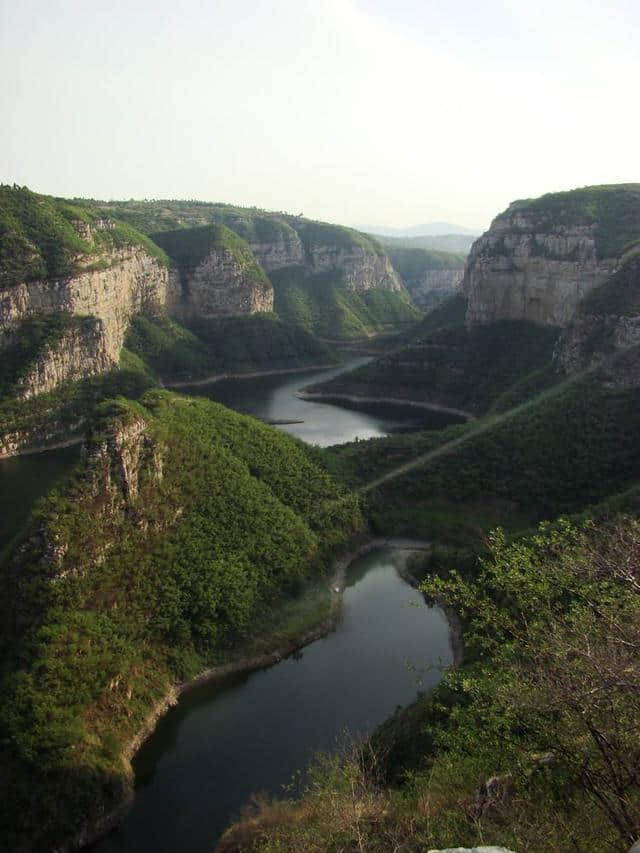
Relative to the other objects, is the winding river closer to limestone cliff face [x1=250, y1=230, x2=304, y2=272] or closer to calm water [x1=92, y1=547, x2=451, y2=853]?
calm water [x1=92, y1=547, x2=451, y2=853]

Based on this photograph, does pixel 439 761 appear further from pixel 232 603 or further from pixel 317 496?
pixel 317 496

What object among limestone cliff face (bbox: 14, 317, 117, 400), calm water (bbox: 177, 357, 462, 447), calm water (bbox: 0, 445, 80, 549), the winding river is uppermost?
limestone cliff face (bbox: 14, 317, 117, 400)

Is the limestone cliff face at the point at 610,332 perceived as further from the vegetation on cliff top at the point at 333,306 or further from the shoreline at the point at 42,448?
the vegetation on cliff top at the point at 333,306

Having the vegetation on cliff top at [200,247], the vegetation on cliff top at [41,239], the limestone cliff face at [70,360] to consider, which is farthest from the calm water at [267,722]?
the vegetation on cliff top at [200,247]

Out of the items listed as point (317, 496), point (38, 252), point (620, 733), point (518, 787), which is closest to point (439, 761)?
point (518, 787)

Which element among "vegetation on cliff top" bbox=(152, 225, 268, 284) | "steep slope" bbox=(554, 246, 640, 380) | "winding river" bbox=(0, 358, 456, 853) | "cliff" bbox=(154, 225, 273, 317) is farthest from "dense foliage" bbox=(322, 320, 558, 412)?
"vegetation on cliff top" bbox=(152, 225, 268, 284)

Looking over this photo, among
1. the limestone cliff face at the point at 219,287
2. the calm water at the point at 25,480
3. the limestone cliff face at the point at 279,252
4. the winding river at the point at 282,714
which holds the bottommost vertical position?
the winding river at the point at 282,714
